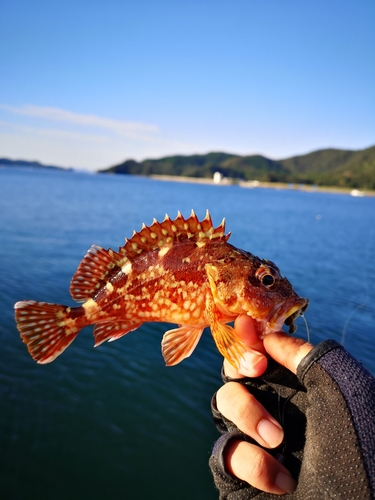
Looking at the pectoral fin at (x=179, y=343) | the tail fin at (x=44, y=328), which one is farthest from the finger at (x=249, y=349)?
the tail fin at (x=44, y=328)

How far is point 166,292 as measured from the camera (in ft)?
12.8

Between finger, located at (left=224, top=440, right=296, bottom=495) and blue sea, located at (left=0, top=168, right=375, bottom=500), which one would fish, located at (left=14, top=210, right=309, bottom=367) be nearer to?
finger, located at (left=224, top=440, right=296, bottom=495)

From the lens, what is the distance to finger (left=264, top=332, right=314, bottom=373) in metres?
3.52

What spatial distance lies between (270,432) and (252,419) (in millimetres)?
199

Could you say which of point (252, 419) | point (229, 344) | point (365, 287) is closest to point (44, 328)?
point (229, 344)

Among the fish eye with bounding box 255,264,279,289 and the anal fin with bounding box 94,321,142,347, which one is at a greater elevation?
the fish eye with bounding box 255,264,279,289

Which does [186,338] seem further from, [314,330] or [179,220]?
[314,330]

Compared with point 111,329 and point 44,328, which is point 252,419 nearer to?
point 111,329

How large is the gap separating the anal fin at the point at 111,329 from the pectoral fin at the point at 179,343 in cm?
36

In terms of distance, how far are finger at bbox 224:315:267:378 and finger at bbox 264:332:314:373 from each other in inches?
4.7

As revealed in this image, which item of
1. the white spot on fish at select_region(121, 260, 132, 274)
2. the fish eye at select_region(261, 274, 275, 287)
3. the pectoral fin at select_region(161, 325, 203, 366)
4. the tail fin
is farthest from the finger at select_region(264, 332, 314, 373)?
the tail fin

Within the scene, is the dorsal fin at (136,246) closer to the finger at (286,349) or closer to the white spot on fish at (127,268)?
the white spot on fish at (127,268)

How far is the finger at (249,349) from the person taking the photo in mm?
3564

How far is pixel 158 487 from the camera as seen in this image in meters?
7.87
